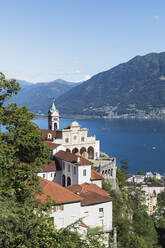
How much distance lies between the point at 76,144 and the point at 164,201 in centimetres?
6800

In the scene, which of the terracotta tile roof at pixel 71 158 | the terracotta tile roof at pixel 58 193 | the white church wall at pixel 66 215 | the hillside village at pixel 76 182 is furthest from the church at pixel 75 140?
the white church wall at pixel 66 215

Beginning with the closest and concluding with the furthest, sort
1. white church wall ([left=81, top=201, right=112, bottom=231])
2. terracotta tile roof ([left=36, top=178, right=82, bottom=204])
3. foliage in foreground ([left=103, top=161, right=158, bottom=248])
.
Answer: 1. terracotta tile roof ([left=36, top=178, right=82, bottom=204])
2. white church wall ([left=81, top=201, right=112, bottom=231])
3. foliage in foreground ([left=103, top=161, right=158, bottom=248])

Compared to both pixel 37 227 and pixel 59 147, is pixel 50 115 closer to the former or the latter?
pixel 59 147

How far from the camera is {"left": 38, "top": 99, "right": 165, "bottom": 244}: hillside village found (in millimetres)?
25234

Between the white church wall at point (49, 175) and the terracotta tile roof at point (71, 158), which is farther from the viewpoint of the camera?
the white church wall at point (49, 175)

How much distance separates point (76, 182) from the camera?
119 ft

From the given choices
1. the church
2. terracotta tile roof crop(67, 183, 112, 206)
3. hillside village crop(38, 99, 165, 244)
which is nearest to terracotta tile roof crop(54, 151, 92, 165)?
hillside village crop(38, 99, 165, 244)

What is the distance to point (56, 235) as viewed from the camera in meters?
14.1

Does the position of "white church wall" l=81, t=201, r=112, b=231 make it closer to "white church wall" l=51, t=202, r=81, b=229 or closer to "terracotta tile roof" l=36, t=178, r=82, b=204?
"white church wall" l=51, t=202, r=81, b=229

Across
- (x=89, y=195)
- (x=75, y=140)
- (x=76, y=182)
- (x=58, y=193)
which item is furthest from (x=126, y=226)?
(x=75, y=140)

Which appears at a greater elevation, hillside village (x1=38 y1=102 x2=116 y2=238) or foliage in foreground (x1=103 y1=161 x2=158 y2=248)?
hillside village (x1=38 y1=102 x2=116 y2=238)

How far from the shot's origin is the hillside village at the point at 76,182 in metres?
25.2

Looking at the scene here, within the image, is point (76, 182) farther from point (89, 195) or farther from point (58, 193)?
point (58, 193)

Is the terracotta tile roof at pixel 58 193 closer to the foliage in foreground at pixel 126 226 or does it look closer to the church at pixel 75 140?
the foliage in foreground at pixel 126 226
